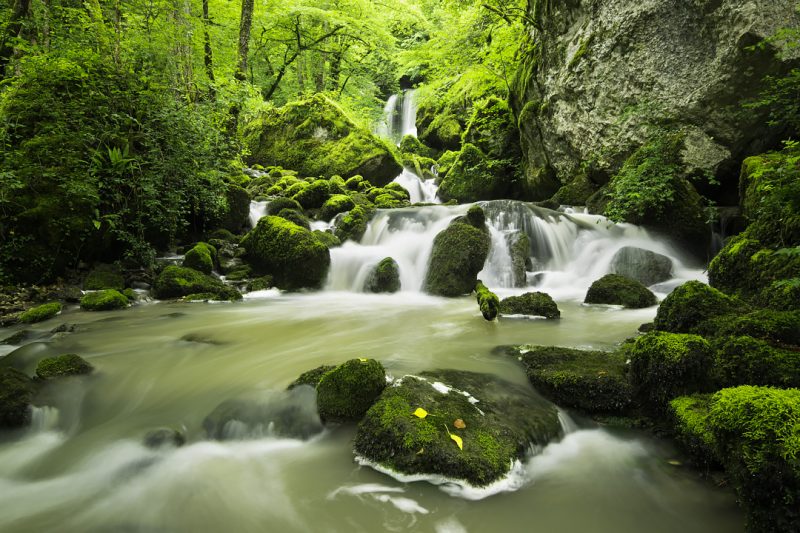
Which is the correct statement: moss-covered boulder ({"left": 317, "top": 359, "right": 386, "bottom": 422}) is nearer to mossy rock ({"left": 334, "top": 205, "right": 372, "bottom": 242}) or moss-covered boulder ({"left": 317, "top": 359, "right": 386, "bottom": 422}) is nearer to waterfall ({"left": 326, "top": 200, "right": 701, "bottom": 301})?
waterfall ({"left": 326, "top": 200, "right": 701, "bottom": 301})

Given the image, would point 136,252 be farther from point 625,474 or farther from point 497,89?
point 497,89

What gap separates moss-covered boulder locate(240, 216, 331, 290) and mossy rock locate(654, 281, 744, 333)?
281 inches

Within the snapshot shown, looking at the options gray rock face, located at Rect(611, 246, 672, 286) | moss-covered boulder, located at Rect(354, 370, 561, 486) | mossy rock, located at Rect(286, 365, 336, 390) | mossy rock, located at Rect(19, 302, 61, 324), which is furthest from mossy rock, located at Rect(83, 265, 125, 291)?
gray rock face, located at Rect(611, 246, 672, 286)

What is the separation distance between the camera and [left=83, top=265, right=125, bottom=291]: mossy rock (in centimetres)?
775

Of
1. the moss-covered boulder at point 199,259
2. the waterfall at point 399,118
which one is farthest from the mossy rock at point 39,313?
the waterfall at point 399,118

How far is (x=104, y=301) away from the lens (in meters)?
6.96

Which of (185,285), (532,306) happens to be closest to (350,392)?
(532,306)

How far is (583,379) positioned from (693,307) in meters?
1.82

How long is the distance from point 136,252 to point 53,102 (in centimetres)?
316

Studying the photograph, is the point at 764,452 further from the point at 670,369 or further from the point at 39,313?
the point at 39,313

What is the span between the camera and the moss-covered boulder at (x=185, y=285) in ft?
26.2

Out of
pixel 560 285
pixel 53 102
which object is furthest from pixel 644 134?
pixel 53 102

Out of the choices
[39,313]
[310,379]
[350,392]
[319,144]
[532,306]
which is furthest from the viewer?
[319,144]

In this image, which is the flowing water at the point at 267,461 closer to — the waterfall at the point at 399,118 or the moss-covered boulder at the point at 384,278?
the moss-covered boulder at the point at 384,278
